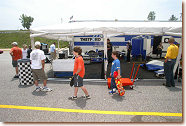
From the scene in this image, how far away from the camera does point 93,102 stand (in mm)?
3768

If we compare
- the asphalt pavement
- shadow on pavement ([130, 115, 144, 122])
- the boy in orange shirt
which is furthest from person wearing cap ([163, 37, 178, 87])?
the boy in orange shirt

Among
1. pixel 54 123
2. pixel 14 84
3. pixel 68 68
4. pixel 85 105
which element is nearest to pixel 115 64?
pixel 85 105

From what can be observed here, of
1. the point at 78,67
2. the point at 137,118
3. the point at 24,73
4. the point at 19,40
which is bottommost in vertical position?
the point at 137,118

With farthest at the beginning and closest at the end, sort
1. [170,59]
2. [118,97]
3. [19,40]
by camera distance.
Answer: [19,40] → [170,59] → [118,97]

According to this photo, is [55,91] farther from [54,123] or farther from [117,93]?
[117,93]

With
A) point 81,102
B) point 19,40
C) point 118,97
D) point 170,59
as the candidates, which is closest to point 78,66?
point 81,102

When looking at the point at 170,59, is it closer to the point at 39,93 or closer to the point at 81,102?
the point at 81,102

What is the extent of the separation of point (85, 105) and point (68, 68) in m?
2.96

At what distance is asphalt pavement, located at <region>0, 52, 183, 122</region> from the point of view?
296 centimetres

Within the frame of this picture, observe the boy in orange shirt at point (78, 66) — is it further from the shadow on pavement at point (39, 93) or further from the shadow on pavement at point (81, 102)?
the shadow on pavement at point (39, 93)

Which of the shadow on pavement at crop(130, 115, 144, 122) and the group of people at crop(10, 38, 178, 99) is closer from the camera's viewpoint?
the shadow on pavement at crop(130, 115, 144, 122)

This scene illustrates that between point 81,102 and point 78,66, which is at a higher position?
point 78,66

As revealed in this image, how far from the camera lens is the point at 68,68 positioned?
6219mm

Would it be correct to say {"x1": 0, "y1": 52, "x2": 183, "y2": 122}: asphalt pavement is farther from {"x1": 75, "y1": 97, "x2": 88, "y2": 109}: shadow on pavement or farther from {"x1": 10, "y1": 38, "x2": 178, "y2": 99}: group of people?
{"x1": 10, "y1": 38, "x2": 178, "y2": 99}: group of people
